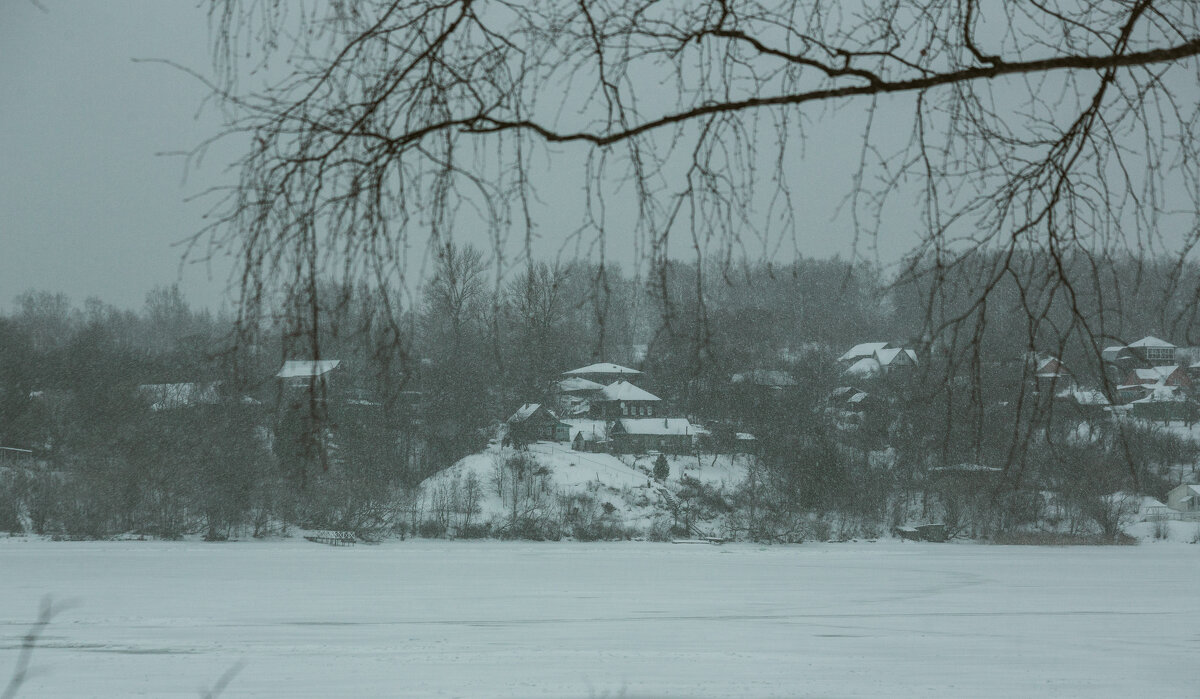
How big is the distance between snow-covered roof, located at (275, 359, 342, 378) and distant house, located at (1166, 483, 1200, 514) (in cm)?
4164

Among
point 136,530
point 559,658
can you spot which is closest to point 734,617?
point 559,658

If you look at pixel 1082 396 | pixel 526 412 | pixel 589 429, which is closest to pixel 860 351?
pixel 589 429

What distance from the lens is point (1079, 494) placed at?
35656mm

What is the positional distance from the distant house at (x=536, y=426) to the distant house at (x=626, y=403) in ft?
9.79

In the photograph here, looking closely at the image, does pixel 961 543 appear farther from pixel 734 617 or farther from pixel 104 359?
pixel 104 359

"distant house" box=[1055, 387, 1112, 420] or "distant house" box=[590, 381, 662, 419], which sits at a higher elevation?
"distant house" box=[590, 381, 662, 419]

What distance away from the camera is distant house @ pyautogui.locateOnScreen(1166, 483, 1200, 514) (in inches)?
1508

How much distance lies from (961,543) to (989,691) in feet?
84.3

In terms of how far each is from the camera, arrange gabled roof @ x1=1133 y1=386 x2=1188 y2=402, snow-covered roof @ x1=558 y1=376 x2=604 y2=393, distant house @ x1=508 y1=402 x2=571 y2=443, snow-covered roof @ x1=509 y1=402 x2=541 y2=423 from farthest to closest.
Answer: snow-covered roof @ x1=558 y1=376 x2=604 y2=393 < snow-covered roof @ x1=509 y1=402 x2=541 y2=423 < distant house @ x1=508 y1=402 x2=571 y2=443 < gabled roof @ x1=1133 y1=386 x2=1188 y2=402

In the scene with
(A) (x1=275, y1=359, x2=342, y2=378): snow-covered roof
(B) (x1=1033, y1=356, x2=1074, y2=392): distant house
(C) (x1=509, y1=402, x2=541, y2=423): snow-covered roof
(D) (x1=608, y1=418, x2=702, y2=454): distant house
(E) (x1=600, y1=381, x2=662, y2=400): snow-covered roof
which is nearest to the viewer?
(A) (x1=275, y1=359, x2=342, y2=378): snow-covered roof

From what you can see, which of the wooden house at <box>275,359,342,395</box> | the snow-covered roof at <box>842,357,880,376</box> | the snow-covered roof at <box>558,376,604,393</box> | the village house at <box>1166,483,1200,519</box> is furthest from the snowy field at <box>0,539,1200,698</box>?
the snow-covered roof at <box>558,376,604,393</box>

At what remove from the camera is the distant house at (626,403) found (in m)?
48.2

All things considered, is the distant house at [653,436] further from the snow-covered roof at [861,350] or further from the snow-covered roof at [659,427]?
the snow-covered roof at [861,350]

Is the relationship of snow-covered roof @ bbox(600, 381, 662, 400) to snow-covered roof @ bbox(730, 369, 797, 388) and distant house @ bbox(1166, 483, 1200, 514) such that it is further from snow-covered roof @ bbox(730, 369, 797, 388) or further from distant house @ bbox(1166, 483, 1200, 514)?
distant house @ bbox(1166, 483, 1200, 514)
